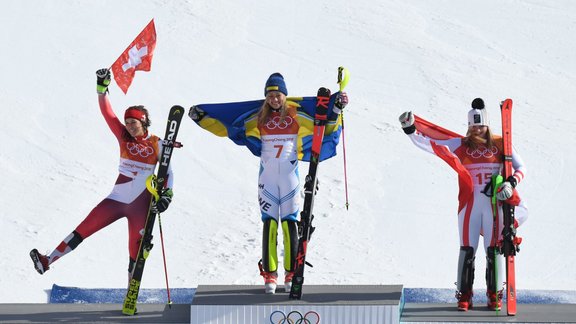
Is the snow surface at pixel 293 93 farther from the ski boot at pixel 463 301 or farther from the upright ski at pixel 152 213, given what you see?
the ski boot at pixel 463 301

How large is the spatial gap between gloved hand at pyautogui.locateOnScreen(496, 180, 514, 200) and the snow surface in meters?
5.55

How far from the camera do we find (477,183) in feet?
37.5

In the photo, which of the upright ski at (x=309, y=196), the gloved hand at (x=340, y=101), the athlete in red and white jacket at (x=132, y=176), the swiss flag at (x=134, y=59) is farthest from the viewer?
the swiss flag at (x=134, y=59)

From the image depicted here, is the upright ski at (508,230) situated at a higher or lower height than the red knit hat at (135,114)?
lower

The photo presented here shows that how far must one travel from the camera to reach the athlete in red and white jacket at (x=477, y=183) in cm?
1141

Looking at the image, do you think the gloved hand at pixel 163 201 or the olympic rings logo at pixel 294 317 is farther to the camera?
the gloved hand at pixel 163 201

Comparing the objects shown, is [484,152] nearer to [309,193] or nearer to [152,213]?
[309,193]

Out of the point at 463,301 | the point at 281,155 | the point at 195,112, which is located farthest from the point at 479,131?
the point at 195,112

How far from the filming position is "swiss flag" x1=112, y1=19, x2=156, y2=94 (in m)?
12.1

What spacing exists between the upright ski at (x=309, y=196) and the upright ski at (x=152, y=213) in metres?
1.06

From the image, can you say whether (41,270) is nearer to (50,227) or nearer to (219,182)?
(50,227)

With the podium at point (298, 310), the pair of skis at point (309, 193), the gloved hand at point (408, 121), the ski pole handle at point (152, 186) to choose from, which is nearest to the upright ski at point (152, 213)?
the ski pole handle at point (152, 186)

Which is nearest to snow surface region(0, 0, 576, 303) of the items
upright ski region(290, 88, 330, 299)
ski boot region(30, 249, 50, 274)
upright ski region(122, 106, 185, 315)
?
ski boot region(30, 249, 50, 274)

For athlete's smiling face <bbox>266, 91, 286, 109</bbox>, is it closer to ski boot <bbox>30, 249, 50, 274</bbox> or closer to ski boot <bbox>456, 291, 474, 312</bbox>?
ski boot <bbox>456, 291, 474, 312</bbox>
